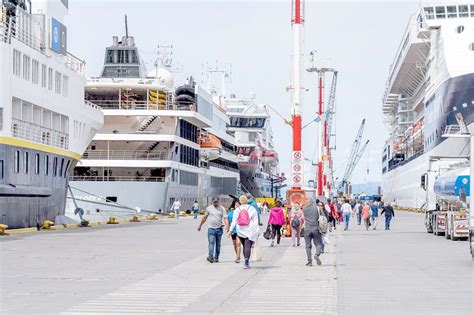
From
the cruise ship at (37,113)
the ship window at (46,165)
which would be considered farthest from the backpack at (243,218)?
the ship window at (46,165)

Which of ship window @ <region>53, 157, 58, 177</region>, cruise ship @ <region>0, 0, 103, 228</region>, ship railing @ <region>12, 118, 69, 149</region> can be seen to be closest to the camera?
cruise ship @ <region>0, 0, 103, 228</region>

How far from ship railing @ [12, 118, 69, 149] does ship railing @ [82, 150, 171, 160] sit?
21179mm

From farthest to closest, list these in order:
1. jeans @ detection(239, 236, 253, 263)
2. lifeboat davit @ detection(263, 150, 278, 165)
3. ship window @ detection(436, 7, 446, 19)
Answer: lifeboat davit @ detection(263, 150, 278, 165) → ship window @ detection(436, 7, 446, 19) → jeans @ detection(239, 236, 253, 263)

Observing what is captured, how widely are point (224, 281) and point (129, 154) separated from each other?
5111cm

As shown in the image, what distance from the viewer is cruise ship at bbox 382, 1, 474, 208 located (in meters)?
74.9

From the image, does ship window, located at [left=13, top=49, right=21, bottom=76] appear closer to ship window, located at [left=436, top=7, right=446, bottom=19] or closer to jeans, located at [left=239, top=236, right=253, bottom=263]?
jeans, located at [left=239, top=236, right=253, bottom=263]

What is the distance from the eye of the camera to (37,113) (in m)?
38.9

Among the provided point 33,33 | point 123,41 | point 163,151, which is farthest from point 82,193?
point 33,33

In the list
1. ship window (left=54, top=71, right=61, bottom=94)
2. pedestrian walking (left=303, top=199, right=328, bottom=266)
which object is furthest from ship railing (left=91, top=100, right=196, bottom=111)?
pedestrian walking (left=303, top=199, right=328, bottom=266)

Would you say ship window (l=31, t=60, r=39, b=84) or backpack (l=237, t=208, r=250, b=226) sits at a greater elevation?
ship window (l=31, t=60, r=39, b=84)

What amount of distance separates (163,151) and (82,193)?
826cm

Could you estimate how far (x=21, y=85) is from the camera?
35906 millimetres

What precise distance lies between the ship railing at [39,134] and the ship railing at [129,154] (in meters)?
21.2

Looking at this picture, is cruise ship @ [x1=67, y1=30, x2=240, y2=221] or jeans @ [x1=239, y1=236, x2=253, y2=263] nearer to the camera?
jeans @ [x1=239, y1=236, x2=253, y2=263]
